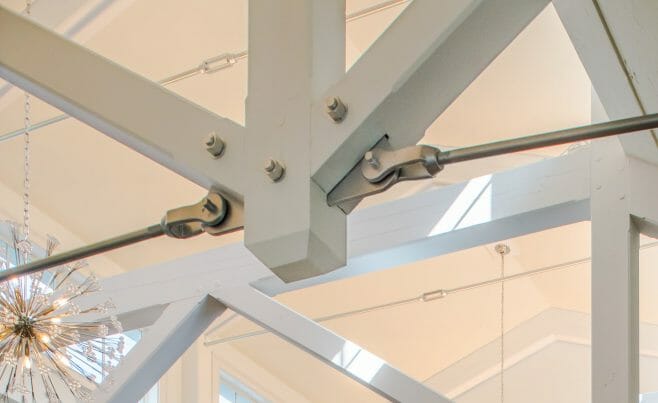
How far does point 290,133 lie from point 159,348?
2875 millimetres

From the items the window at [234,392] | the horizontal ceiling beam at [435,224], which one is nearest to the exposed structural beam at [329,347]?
the horizontal ceiling beam at [435,224]

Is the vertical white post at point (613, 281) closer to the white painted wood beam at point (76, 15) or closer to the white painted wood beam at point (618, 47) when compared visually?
the white painted wood beam at point (618, 47)

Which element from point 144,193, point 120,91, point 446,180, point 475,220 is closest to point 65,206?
point 144,193

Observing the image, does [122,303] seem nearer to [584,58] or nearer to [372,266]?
[372,266]

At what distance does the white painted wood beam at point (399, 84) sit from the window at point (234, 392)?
5.54 m

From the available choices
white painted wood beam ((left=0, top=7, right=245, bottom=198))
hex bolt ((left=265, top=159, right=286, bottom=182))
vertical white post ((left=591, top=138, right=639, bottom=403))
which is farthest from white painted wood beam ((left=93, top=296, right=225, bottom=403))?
hex bolt ((left=265, top=159, right=286, bottom=182))

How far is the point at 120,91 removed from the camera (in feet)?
8.09

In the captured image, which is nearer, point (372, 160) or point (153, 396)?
point (372, 160)

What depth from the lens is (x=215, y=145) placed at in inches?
90.9

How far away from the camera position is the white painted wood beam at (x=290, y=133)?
2166 millimetres

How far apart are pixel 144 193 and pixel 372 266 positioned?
203 cm

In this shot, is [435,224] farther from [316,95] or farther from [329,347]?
[316,95]

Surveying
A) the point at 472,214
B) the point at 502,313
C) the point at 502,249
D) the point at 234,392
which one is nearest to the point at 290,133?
the point at 472,214

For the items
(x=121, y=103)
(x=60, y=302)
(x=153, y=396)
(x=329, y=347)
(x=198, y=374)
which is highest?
(x=198, y=374)
